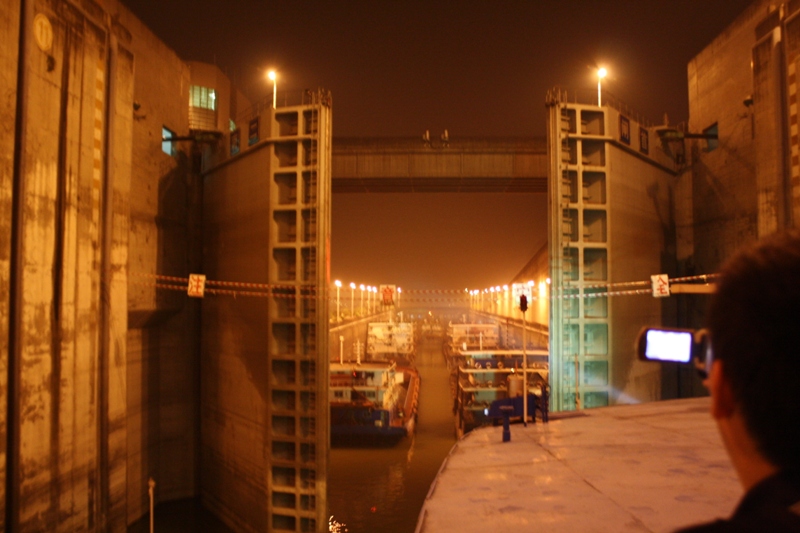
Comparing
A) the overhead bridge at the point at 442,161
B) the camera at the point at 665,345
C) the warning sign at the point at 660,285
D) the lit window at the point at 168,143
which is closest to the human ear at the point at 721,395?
the camera at the point at 665,345

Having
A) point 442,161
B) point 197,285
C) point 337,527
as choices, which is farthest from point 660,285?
point 197,285

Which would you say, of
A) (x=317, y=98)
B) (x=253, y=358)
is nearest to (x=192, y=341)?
(x=253, y=358)

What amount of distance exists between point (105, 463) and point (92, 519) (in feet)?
3.29

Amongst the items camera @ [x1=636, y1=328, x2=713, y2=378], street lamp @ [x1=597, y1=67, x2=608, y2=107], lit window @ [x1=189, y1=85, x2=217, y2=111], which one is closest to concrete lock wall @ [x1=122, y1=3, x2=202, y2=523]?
lit window @ [x1=189, y1=85, x2=217, y2=111]

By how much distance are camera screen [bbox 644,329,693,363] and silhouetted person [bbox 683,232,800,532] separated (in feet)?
6.27

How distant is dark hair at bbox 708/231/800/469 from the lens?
118 centimetres

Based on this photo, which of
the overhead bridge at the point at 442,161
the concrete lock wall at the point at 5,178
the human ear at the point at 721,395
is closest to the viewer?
the human ear at the point at 721,395

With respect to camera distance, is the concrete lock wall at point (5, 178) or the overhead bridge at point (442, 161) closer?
the concrete lock wall at point (5, 178)

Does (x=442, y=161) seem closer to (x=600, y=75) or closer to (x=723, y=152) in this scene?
(x=600, y=75)

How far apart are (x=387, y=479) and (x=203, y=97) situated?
16.3 meters

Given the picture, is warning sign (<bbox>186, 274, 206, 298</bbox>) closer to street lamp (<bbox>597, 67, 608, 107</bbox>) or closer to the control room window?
street lamp (<bbox>597, 67, 608, 107</bbox>)

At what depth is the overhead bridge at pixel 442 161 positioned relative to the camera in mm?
18766

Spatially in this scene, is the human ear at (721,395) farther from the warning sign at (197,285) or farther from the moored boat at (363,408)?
the moored boat at (363,408)

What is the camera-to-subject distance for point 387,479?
19.6 meters
